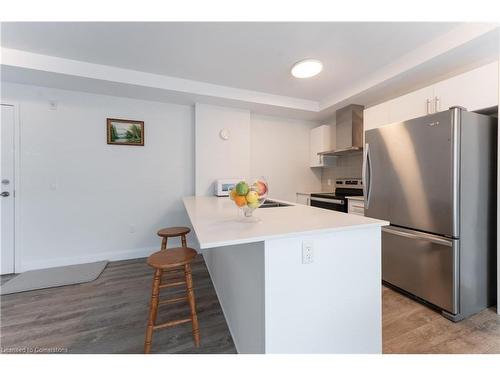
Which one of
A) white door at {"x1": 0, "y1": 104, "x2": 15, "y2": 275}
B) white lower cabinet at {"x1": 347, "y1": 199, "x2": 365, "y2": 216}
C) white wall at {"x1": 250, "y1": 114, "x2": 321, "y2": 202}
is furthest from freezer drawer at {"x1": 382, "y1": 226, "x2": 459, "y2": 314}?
white door at {"x1": 0, "y1": 104, "x2": 15, "y2": 275}

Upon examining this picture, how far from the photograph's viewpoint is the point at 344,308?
1151 mm

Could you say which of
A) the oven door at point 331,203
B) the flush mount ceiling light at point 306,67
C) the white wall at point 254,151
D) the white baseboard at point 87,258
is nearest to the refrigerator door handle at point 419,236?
the oven door at point 331,203

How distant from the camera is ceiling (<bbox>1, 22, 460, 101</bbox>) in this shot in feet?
5.82

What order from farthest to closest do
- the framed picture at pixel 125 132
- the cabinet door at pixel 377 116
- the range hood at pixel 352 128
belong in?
the range hood at pixel 352 128 < the framed picture at pixel 125 132 < the cabinet door at pixel 377 116

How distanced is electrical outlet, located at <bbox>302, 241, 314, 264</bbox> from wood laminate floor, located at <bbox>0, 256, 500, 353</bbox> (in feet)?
2.90

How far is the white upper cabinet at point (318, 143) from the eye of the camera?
12.3 feet

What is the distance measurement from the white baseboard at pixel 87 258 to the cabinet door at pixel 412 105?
3.63 m

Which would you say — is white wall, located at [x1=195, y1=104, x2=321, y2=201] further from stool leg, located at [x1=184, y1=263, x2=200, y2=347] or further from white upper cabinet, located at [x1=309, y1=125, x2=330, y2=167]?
stool leg, located at [x1=184, y1=263, x2=200, y2=347]

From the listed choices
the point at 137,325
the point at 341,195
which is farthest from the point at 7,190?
the point at 341,195

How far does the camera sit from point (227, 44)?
200 centimetres

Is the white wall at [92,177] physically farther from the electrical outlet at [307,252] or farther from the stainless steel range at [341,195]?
the electrical outlet at [307,252]

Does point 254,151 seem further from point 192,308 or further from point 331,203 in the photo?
point 192,308

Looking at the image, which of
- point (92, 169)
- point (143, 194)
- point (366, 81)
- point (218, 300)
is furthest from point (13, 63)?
point (366, 81)
